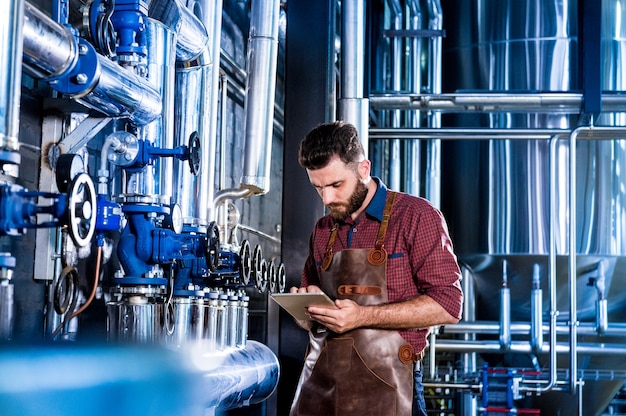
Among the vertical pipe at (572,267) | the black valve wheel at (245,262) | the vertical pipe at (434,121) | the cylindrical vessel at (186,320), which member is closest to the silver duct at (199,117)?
the black valve wheel at (245,262)

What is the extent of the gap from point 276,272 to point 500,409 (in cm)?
172

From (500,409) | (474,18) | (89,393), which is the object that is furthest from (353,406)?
(474,18)

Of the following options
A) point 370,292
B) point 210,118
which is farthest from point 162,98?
point 370,292

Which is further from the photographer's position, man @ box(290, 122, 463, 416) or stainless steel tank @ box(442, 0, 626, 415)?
stainless steel tank @ box(442, 0, 626, 415)

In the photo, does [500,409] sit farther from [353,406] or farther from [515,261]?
[353,406]

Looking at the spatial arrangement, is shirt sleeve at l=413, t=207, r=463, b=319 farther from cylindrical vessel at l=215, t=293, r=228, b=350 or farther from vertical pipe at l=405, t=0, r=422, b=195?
vertical pipe at l=405, t=0, r=422, b=195

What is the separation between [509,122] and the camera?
496 cm

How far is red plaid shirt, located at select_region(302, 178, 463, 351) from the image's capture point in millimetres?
2141

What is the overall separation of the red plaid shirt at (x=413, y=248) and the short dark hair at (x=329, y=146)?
0.43ft

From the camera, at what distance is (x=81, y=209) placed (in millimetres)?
1802

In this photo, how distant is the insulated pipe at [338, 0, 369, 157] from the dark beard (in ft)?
5.23

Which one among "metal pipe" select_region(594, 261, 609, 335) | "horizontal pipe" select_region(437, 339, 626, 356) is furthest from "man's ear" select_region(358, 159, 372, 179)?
"metal pipe" select_region(594, 261, 609, 335)

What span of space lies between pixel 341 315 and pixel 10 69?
0.94 m

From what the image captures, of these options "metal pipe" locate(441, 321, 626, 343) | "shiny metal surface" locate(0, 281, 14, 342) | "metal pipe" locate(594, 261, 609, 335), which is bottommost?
"metal pipe" locate(441, 321, 626, 343)
